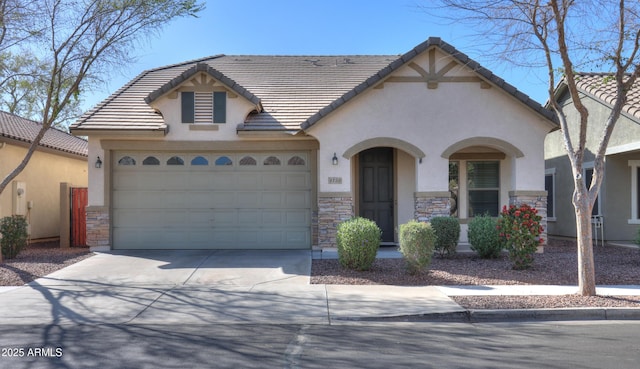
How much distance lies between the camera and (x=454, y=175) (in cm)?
1383

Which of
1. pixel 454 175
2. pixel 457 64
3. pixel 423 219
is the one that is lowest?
pixel 423 219

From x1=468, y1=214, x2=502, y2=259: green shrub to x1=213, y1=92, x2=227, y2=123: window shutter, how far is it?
7.07 metres

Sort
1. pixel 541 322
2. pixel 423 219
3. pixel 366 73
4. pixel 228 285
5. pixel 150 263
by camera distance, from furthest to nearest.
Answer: pixel 366 73
pixel 423 219
pixel 150 263
pixel 228 285
pixel 541 322

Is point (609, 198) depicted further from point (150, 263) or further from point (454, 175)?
point (150, 263)

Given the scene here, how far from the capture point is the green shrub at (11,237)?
1141cm

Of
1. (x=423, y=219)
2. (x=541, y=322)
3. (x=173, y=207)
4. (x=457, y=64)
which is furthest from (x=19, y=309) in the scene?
(x=457, y=64)

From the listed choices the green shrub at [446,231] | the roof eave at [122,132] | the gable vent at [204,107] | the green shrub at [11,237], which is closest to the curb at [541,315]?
the green shrub at [446,231]

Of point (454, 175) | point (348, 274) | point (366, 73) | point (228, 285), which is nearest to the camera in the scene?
point (228, 285)

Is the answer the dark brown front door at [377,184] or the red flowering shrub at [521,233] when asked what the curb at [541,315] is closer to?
the red flowering shrub at [521,233]

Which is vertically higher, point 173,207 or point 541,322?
point 173,207

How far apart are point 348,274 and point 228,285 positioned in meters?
2.44

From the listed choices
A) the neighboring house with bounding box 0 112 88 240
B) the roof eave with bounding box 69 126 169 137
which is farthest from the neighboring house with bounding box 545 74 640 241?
the neighboring house with bounding box 0 112 88 240

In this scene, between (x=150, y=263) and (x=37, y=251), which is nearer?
Answer: (x=150, y=263)

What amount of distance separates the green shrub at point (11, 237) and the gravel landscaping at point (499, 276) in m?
7.39
